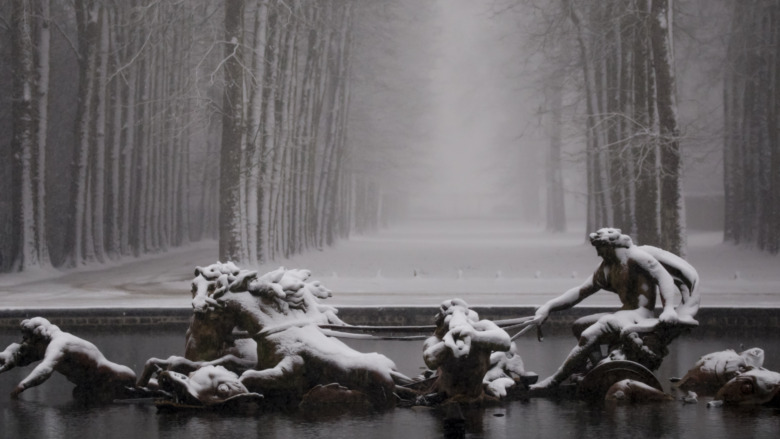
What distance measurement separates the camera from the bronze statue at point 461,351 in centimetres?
810

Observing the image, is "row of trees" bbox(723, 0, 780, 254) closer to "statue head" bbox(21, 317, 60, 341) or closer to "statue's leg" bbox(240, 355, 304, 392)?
"statue's leg" bbox(240, 355, 304, 392)

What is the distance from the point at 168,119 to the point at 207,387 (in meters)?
22.2

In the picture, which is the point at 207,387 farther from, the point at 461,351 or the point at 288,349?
the point at 461,351

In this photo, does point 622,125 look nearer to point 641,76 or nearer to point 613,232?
point 641,76

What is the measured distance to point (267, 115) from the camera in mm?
24703

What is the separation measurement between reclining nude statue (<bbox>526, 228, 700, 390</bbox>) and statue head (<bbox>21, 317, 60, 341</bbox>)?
4522 mm

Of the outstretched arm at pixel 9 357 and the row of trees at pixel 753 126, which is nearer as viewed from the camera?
the outstretched arm at pixel 9 357

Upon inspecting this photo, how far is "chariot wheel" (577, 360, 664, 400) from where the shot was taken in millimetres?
8586

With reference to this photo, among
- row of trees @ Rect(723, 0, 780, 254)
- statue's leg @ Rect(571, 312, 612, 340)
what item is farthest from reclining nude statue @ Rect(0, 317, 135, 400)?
row of trees @ Rect(723, 0, 780, 254)

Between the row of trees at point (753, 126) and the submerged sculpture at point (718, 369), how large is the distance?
782 inches

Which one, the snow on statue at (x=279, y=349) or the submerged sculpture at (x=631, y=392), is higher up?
the snow on statue at (x=279, y=349)

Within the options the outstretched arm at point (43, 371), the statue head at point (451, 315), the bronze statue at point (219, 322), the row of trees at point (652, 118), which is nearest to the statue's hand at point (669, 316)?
the statue head at point (451, 315)

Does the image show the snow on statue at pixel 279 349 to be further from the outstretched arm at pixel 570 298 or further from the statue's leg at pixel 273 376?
the outstretched arm at pixel 570 298

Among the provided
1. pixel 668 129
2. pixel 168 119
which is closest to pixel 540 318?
pixel 668 129
